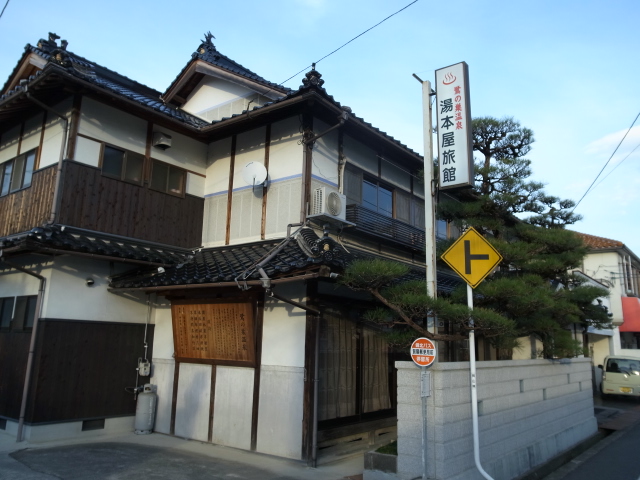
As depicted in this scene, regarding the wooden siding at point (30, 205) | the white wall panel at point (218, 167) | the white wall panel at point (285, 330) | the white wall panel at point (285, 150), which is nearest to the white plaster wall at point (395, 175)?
the white wall panel at point (285, 150)

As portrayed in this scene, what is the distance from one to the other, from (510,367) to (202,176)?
8.39 meters

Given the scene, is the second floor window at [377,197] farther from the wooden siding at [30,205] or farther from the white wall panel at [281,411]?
the wooden siding at [30,205]

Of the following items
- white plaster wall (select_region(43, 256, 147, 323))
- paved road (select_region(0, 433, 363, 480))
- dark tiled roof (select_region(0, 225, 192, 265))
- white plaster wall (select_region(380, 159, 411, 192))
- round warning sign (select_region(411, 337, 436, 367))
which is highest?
white plaster wall (select_region(380, 159, 411, 192))

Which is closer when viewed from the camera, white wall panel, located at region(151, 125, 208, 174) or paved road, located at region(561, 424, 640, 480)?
paved road, located at region(561, 424, 640, 480)

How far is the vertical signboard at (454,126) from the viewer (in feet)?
25.0

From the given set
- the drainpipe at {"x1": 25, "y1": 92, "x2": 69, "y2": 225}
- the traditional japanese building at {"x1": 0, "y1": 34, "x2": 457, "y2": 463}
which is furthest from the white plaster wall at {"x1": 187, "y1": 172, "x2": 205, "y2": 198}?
the drainpipe at {"x1": 25, "y1": 92, "x2": 69, "y2": 225}

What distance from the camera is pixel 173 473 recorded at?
7293mm

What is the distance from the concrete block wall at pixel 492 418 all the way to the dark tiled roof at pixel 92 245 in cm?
597

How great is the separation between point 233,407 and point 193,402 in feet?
4.00

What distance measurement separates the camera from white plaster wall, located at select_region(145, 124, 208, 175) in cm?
1150

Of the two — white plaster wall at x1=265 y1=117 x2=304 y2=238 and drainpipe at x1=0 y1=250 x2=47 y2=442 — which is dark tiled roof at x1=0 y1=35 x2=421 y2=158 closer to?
white plaster wall at x1=265 y1=117 x2=304 y2=238

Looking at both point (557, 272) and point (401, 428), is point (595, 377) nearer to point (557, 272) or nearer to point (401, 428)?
point (557, 272)

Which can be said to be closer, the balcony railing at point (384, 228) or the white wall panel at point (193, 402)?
the white wall panel at point (193, 402)

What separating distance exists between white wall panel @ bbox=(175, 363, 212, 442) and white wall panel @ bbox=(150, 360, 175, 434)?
1.07 feet
